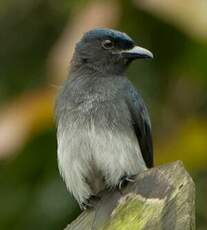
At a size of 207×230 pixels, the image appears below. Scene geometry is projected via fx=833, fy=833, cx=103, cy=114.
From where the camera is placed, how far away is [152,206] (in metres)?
2.58

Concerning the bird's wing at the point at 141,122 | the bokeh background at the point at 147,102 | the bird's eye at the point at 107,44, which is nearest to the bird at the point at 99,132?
the bird's wing at the point at 141,122

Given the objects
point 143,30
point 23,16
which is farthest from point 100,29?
point 23,16

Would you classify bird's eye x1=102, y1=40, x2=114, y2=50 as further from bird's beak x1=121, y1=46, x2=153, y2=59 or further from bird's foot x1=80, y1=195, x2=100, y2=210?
bird's foot x1=80, y1=195, x2=100, y2=210

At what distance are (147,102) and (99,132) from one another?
40.3 inches

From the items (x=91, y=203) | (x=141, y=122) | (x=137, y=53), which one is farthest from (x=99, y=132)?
(x=91, y=203)

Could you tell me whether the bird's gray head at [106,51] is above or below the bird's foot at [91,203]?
above

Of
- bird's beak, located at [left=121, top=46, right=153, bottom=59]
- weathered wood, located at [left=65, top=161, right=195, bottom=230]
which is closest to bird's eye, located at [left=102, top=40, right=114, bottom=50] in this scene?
bird's beak, located at [left=121, top=46, right=153, bottom=59]

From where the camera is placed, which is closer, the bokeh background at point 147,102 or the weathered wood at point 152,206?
the weathered wood at point 152,206

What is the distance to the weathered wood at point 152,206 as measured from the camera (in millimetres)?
2447

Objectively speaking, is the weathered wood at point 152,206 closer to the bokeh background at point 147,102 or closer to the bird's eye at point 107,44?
the bokeh background at point 147,102

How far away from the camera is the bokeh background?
4.81m

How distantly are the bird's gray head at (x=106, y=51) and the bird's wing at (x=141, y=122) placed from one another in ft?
1.10

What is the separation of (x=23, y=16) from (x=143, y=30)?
2103 millimetres

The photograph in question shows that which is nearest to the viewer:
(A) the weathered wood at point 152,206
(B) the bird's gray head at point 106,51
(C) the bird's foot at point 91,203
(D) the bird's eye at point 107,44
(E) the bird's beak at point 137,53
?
(A) the weathered wood at point 152,206
